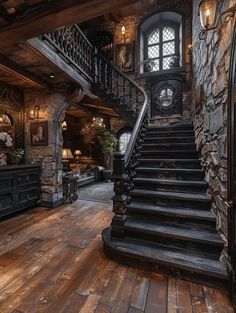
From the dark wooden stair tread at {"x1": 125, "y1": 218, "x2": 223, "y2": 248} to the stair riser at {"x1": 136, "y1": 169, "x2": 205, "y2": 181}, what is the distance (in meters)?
0.94

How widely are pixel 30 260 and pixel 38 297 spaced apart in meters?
0.68

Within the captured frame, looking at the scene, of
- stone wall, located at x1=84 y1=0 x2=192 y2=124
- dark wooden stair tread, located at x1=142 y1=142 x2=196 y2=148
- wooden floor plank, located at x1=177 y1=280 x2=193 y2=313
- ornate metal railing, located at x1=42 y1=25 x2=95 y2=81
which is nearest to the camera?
wooden floor plank, located at x1=177 y1=280 x2=193 y2=313

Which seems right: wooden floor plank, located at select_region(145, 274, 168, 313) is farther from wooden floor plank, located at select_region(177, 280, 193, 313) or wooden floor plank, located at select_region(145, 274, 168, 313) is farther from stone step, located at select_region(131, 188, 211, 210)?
stone step, located at select_region(131, 188, 211, 210)

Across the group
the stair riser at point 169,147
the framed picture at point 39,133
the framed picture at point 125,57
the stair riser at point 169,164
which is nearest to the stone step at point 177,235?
the stair riser at point 169,164

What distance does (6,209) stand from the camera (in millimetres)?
3570

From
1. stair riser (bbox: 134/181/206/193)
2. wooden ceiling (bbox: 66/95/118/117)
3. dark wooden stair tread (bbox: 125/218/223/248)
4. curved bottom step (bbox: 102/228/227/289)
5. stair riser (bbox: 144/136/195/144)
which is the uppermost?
wooden ceiling (bbox: 66/95/118/117)

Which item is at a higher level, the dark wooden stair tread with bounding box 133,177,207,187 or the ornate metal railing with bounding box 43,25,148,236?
the ornate metal railing with bounding box 43,25,148,236

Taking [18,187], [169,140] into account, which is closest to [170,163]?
[169,140]

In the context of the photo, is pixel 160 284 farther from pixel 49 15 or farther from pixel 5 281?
pixel 49 15

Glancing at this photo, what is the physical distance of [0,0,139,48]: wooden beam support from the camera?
1658 mm

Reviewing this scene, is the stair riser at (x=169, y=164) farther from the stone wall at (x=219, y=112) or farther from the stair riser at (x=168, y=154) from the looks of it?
the stone wall at (x=219, y=112)

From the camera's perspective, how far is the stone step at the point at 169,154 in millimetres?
3566

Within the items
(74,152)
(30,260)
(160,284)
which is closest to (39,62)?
(30,260)

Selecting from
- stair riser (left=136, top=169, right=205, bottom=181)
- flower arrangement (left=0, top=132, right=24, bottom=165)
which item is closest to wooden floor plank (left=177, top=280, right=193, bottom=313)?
stair riser (left=136, top=169, right=205, bottom=181)
